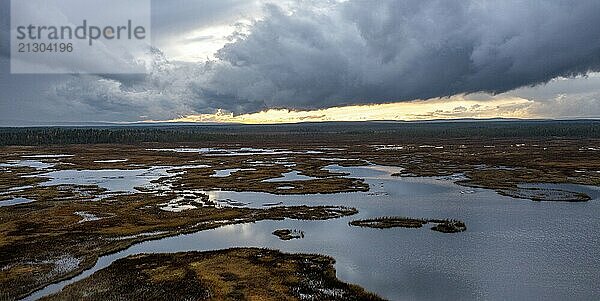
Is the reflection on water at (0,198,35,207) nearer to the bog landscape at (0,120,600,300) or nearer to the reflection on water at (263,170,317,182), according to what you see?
the bog landscape at (0,120,600,300)

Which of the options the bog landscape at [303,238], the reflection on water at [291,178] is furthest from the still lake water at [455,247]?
the reflection on water at [291,178]

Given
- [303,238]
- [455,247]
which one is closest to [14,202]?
[303,238]

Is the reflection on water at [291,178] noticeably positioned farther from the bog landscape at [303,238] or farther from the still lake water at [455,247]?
the still lake water at [455,247]

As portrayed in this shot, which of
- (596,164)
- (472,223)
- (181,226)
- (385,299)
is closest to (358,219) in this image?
(472,223)

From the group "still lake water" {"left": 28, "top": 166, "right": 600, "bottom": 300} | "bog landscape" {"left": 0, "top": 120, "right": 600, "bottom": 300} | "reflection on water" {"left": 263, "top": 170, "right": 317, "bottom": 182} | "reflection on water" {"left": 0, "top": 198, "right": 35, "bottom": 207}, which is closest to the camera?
"still lake water" {"left": 28, "top": 166, "right": 600, "bottom": 300}

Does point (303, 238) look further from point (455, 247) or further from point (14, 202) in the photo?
point (14, 202)

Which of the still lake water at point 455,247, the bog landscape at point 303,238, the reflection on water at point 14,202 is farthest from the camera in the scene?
the reflection on water at point 14,202

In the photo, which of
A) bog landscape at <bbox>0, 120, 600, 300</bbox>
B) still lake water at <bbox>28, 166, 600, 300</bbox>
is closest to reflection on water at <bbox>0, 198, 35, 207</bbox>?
bog landscape at <bbox>0, 120, 600, 300</bbox>

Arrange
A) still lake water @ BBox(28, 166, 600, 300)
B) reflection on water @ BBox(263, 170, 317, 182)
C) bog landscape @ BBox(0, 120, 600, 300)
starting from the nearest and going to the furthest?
still lake water @ BBox(28, 166, 600, 300) < bog landscape @ BBox(0, 120, 600, 300) < reflection on water @ BBox(263, 170, 317, 182)
